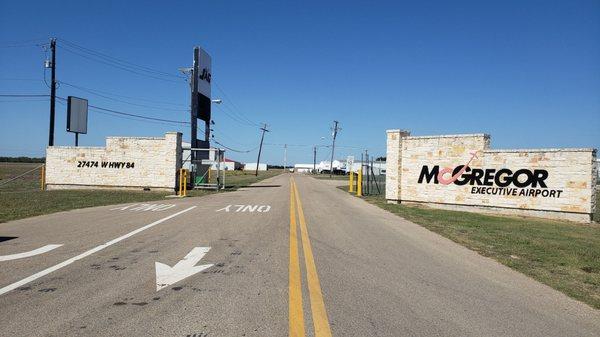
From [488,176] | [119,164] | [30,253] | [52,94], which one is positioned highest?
[52,94]

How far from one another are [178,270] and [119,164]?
23.4 m

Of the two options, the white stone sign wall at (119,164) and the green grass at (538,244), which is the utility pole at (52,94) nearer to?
the white stone sign wall at (119,164)

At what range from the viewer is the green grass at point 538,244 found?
23.7ft

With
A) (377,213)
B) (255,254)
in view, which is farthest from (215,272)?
(377,213)

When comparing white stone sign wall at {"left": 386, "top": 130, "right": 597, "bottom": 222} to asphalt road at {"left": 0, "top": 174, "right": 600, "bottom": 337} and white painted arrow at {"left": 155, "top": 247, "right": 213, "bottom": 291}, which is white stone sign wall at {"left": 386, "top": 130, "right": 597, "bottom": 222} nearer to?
asphalt road at {"left": 0, "top": 174, "right": 600, "bottom": 337}

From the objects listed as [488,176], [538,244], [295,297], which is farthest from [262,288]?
[488,176]

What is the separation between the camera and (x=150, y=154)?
2797 cm

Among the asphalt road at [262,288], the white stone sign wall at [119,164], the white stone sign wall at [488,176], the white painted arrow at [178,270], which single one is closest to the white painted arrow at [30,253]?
the asphalt road at [262,288]

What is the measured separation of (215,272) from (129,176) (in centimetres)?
2322

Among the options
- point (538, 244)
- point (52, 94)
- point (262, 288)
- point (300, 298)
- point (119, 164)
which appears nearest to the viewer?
point (300, 298)

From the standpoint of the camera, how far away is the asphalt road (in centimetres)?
473

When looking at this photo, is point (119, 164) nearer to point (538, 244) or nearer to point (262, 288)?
point (538, 244)

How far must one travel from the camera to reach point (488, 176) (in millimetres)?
18734

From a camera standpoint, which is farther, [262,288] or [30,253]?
[30,253]
